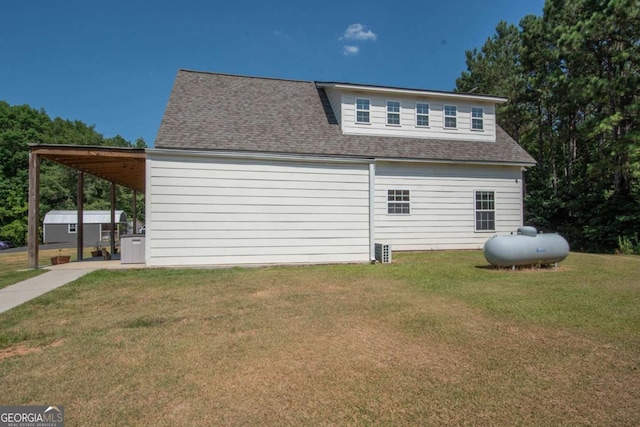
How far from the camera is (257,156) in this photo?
10.6 meters

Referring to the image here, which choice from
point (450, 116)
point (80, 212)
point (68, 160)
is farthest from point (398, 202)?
point (80, 212)

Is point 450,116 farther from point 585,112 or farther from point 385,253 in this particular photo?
point 585,112

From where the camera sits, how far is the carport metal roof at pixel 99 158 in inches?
386

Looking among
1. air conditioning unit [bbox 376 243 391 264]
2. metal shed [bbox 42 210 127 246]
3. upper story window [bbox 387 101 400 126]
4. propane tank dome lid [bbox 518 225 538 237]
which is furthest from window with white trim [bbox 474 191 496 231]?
metal shed [bbox 42 210 127 246]

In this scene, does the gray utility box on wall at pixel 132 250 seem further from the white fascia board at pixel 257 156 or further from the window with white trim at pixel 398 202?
the window with white trim at pixel 398 202

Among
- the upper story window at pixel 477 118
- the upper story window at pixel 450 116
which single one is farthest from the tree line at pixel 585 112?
the upper story window at pixel 450 116

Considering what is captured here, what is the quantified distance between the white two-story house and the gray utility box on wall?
95cm

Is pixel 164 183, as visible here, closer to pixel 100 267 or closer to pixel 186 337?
pixel 100 267

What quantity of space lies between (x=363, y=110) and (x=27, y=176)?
1532 inches

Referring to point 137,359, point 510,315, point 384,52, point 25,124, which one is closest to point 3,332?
point 137,359

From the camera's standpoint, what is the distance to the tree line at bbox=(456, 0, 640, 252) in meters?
14.2

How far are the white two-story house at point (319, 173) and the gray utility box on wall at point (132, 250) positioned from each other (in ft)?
3.11

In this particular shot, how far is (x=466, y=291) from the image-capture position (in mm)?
6957

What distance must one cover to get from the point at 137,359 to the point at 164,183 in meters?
7.15
